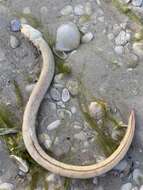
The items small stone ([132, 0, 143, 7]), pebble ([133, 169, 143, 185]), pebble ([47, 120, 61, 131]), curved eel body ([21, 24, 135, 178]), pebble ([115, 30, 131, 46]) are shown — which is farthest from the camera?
small stone ([132, 0, 143, 7])

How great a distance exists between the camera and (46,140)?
12.6 ft

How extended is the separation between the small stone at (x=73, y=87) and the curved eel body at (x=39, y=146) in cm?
13

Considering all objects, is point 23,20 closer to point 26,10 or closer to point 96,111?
point 26,10

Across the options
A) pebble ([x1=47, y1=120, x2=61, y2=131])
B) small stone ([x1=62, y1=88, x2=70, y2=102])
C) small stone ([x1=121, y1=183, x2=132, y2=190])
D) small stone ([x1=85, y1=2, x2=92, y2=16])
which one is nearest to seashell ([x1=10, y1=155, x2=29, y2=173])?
pebble ([x1=47, y1=120, x2=61, y2=131])

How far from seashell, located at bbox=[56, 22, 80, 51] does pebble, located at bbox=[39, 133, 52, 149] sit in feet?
2.13

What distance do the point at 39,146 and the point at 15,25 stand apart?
3.21 ft

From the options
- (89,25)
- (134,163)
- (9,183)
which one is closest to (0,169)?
(9,183)

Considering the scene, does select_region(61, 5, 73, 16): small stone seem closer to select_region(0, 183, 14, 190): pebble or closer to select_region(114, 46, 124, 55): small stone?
select_region(114, 46, 124, 55): small stone

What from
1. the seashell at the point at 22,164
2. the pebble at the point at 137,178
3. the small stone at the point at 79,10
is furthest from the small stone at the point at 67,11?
the pebble at the point at 137,178

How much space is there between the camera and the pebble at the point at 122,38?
4108mm

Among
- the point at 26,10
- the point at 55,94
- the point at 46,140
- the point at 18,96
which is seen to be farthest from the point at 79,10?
the point at 46,140

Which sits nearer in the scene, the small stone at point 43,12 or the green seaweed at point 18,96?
the green seaweed at point 18,96

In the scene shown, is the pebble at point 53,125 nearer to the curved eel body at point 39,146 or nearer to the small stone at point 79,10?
the curved eel body at point 39,146

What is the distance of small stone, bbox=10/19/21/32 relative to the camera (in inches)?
165
